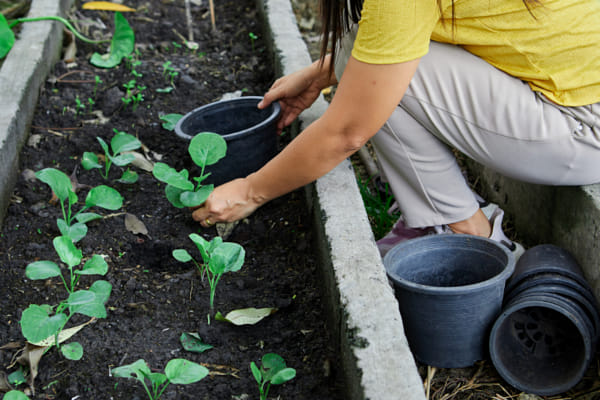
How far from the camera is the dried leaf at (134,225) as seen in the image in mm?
1864

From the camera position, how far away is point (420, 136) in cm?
166

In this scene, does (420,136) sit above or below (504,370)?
above

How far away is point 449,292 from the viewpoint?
4.62 feet

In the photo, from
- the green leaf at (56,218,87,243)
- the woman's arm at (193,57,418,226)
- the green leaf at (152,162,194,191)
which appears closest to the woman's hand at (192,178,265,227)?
the woman's arm at (193,57,418,226)

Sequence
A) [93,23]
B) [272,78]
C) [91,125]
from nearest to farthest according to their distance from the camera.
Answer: [91,125], [272,78], [93,23]

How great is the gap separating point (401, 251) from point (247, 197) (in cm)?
44

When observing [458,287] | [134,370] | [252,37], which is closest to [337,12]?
[458,287]

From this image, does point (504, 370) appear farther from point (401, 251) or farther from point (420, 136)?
point (420, 136)

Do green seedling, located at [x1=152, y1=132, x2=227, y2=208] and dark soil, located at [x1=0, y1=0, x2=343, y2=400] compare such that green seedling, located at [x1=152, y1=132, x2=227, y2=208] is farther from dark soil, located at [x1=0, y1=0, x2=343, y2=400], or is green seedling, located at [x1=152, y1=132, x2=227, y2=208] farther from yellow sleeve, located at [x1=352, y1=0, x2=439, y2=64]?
yellow sleeve, located at [x1=352, y1=0, x2=439, y2=64]

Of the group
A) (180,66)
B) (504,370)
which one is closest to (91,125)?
(180,66)

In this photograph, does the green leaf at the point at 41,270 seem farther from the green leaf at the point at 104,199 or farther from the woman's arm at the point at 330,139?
the woman's arm at the point at 330,139

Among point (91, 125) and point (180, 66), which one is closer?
point (91, 125)

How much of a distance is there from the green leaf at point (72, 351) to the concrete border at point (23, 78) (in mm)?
640

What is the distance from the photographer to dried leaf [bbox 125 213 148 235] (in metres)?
1.86
